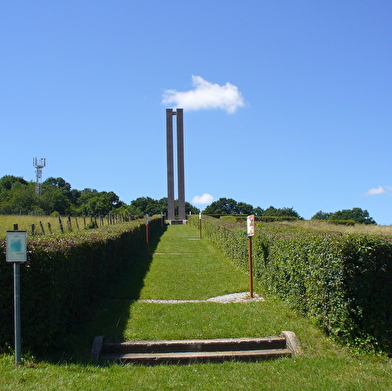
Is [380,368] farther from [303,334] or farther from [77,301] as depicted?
[77,301]

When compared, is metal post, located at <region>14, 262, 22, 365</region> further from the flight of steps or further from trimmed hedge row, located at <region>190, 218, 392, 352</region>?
trimmed hedge row, located at <region>190, 218, 392, 352</region>

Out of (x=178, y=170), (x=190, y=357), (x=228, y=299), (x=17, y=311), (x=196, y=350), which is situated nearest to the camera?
(x=17, y=311)

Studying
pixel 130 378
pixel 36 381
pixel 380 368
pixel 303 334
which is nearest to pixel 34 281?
pixel 36 381

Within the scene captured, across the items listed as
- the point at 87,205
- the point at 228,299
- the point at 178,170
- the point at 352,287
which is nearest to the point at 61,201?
the point at 87,205

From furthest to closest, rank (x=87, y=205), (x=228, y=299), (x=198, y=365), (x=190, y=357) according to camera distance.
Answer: (x=87, y=205) → (x=228, y=299) → (x=190, y=357) → (x=198, y=365)

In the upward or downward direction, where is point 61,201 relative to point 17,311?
upward

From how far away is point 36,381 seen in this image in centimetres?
478

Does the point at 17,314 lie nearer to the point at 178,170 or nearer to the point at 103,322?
the point at 103,322

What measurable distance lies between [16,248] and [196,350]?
2976 millimetres

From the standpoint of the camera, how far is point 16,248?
210 inches

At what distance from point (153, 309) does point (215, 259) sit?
25.7 ft

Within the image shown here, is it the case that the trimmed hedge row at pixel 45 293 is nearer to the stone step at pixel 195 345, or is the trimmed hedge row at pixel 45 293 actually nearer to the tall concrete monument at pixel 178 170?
the stone step at pixel 195 345

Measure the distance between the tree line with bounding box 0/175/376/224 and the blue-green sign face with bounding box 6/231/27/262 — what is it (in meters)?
21.3

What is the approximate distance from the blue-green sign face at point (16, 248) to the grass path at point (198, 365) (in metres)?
1.32
